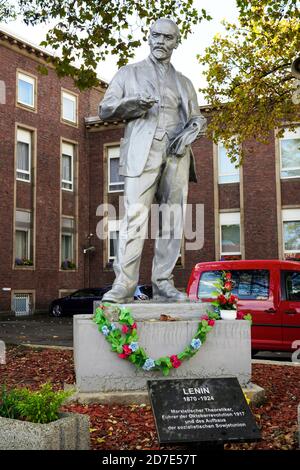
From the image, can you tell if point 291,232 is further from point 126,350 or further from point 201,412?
point 201,412

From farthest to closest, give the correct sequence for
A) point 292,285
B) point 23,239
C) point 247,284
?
point 23,239
point 247,284
point 292,285

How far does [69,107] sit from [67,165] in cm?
311

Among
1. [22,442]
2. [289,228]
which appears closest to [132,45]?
[22,442]

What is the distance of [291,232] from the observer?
1076 inches

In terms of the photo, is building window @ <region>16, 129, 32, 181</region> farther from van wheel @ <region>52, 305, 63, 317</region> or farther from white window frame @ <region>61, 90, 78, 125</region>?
van wheel @ <region>52, 305, 63, 317</region>

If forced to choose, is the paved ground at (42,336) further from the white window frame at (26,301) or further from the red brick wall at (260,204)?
the red brick wall at (260,204)

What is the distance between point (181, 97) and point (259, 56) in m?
9.52

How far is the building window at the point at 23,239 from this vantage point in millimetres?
28000

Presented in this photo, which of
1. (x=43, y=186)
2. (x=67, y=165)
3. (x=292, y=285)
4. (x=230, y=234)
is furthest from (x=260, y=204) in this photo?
(x=292, y=285)

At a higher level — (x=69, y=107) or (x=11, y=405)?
(x=69, y=107)

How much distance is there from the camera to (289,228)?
89.9 ft

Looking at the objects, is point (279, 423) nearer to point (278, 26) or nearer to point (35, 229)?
point (278, 26)

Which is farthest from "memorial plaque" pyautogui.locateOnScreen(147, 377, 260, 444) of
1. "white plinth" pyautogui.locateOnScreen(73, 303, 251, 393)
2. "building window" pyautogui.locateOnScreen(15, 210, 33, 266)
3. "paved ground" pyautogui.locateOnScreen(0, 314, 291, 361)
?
"building window" pyautogui.locateOnScreen(15, 210, 33, 266)

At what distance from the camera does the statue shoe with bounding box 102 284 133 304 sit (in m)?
5.82
